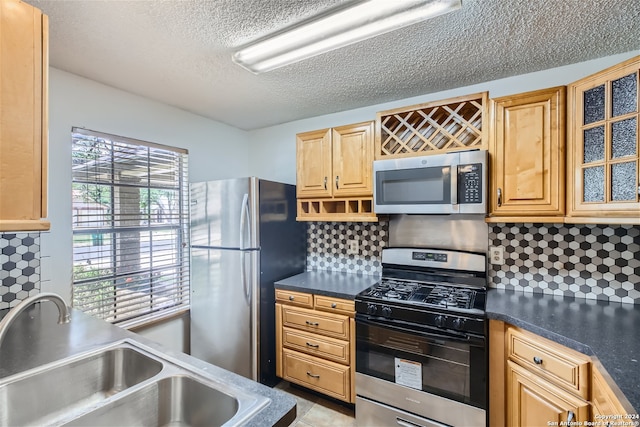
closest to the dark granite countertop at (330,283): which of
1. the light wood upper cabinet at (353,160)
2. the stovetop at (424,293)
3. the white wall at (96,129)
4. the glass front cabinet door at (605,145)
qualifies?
the stovetop at (424,293)

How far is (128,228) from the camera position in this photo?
2.38m

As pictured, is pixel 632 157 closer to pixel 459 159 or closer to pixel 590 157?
pixel 590 157

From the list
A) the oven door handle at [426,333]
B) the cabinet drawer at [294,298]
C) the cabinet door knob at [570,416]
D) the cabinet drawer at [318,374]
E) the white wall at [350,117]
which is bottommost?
the cabinet drawer at [318,374]

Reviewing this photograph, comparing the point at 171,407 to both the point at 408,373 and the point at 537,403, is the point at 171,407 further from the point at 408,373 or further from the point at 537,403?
the point at 537,403

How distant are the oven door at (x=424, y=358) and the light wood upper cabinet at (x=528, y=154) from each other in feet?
2.77

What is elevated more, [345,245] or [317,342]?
[345,245]

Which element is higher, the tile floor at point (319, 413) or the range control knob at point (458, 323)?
the range control knob at point (458, 323)

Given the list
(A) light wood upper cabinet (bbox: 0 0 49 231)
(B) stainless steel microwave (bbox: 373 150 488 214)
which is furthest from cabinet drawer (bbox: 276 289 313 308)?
(A) light wood upper cabinet (bbox: 0 0 49 231)

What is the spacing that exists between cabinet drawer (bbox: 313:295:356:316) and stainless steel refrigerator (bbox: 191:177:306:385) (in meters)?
0.49

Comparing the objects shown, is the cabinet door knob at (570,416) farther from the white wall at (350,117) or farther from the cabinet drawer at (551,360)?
the white wall at (350,117)

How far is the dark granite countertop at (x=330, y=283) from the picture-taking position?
221 cm

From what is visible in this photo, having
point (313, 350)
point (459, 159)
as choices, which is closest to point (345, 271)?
point (313, 350)

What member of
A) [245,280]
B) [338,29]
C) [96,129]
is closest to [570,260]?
[338,29]

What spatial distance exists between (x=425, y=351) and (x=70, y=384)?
175cm
